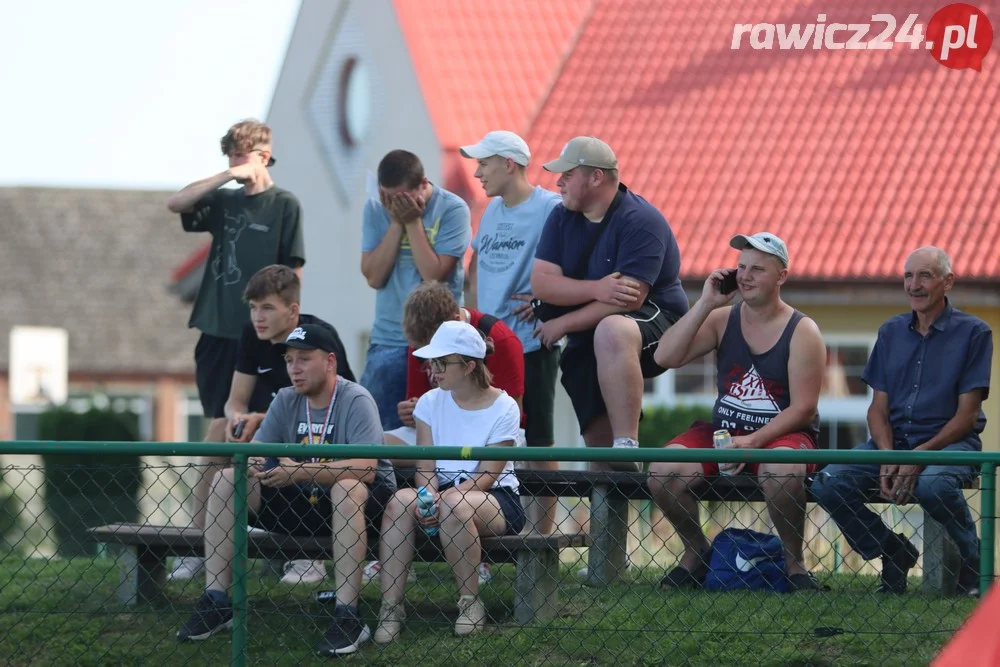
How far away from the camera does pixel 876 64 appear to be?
1728cm

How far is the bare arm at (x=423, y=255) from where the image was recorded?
733 cm

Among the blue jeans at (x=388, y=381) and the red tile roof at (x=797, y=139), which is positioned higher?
the red tile roof at (x=797, y=139)

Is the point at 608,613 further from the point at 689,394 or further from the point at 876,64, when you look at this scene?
the point at 876,64

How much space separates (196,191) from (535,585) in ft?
9.37

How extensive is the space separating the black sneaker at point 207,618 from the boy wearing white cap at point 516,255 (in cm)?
183

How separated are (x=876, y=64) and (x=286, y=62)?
7.95m

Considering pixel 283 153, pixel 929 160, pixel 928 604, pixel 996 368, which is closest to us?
pixel 928 604

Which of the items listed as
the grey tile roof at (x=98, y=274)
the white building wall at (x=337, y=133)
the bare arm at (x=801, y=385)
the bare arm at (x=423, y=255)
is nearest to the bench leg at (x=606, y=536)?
the bare arm at (x=801, y=385)

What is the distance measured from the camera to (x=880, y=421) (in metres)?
6.86

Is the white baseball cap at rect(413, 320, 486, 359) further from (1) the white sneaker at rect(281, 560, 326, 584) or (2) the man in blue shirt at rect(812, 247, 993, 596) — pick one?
(2) the man in blue shirt at rect(812, 247, 993, 596)

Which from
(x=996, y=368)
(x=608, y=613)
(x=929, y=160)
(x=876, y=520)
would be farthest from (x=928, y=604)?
(x=929, y=160)

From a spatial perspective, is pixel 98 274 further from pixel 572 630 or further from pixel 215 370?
pixel 572 630

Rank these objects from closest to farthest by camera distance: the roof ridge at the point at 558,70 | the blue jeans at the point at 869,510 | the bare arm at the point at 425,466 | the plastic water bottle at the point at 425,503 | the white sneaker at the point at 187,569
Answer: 1. the plastic water bottle at the point at 425,503
2. the bare arm at the point at 425,466
3. the blue jeans at the point at 869,510
4. the white sneaker at the point at 187,569
5. the roof ridge at the point at 558,70

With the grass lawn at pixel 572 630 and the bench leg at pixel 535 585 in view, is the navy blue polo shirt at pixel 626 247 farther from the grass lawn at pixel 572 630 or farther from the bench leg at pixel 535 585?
the grass lawn at pixel 572 630
